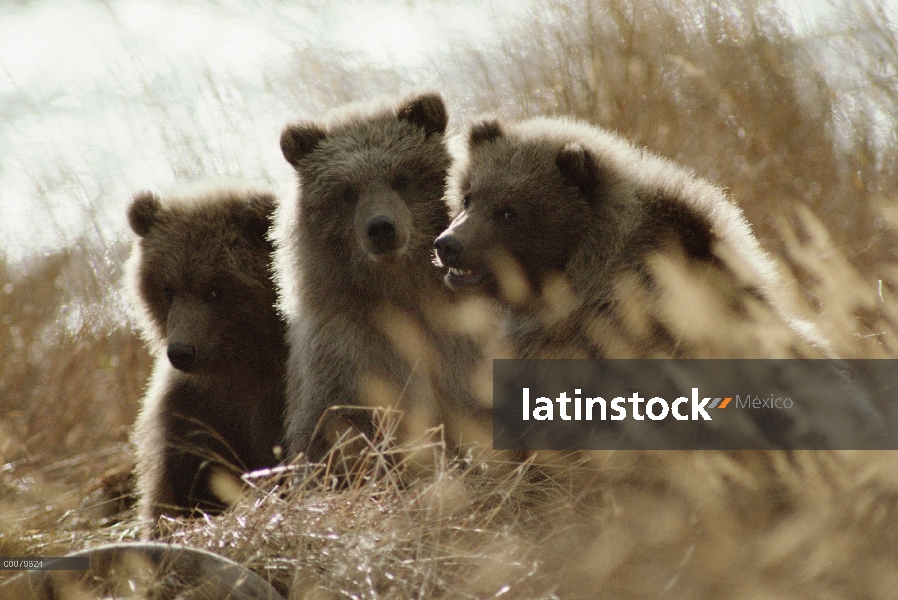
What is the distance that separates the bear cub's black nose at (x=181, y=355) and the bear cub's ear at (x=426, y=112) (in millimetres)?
1378

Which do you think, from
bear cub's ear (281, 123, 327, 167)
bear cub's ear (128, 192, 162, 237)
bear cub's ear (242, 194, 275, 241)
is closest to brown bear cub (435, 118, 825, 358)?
bear cub's ear (281, 123, 327, 167)

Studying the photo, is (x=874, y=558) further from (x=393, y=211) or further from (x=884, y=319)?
(x=393, y=211)

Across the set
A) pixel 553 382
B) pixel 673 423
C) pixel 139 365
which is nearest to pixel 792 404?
pixel 673 423

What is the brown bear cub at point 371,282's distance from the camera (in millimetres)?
3873

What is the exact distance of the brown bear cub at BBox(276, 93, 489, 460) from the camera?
12.7 feet

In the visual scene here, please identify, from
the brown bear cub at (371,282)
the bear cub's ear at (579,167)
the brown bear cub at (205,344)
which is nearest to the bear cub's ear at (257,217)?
the brown bear cub at (205,344)

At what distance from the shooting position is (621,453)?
3.20 metres

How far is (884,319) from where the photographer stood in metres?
4.28

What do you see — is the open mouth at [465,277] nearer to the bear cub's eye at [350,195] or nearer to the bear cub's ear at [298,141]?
the bear cub's eye at [350,195]

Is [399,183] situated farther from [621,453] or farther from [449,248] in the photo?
[621,453]

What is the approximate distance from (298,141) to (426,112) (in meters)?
0.59

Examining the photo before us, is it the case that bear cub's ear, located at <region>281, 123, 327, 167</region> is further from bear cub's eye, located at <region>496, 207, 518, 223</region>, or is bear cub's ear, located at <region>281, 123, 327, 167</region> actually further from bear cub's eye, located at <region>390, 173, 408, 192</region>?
bear cub's eye, located at <region>496, 207, 518, 223</region>

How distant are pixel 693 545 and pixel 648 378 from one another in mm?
603

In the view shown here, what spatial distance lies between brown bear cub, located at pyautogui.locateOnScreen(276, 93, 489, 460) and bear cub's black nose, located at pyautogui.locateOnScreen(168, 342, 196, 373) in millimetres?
435
